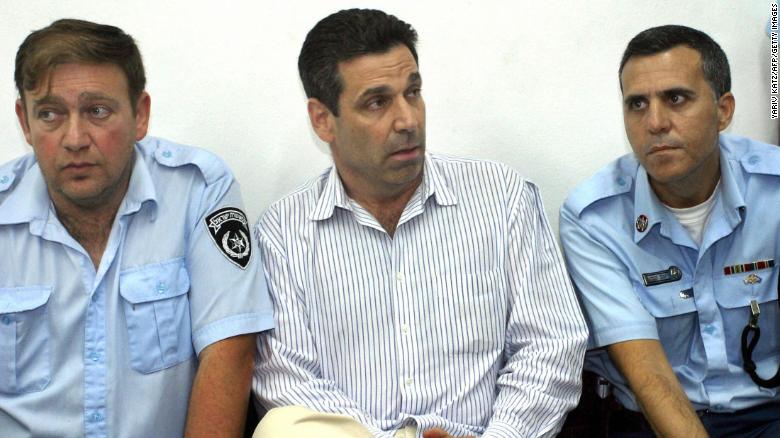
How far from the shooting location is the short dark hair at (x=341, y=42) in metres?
2.32

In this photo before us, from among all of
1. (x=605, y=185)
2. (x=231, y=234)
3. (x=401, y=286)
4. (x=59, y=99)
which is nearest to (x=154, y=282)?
(x=231, y=234)

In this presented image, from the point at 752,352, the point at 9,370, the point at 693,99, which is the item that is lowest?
the point at 752,352

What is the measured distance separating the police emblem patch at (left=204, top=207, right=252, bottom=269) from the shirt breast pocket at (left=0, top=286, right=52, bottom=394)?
1.31ft

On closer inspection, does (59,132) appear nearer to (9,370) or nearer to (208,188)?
(208,188)

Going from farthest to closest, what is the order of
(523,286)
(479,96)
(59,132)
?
(479,96) → (523,286) → (59,132)

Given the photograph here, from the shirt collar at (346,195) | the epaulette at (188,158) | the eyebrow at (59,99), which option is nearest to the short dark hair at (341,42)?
the shirt collar at (346,195)

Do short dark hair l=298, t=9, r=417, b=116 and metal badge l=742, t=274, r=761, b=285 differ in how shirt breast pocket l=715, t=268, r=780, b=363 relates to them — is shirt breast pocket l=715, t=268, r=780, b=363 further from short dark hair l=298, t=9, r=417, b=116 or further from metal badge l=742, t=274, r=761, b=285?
short dark hair l=298, t=9, r=417, b=116

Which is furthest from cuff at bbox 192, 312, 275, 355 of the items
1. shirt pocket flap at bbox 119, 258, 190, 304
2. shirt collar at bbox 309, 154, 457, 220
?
shirt collar at bbox 309, 154, 457, 220

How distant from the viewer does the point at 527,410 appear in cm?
220

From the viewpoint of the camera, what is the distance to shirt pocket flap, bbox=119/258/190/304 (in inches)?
87.7

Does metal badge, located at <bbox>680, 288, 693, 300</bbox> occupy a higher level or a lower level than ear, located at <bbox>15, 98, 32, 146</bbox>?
lower

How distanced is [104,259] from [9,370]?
0.33m

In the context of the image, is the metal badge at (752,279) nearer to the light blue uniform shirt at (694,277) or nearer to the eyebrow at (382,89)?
the light blue uniform shirt at (694,277)

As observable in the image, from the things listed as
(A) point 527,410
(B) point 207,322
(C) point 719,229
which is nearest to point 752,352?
(C) point 719,229
